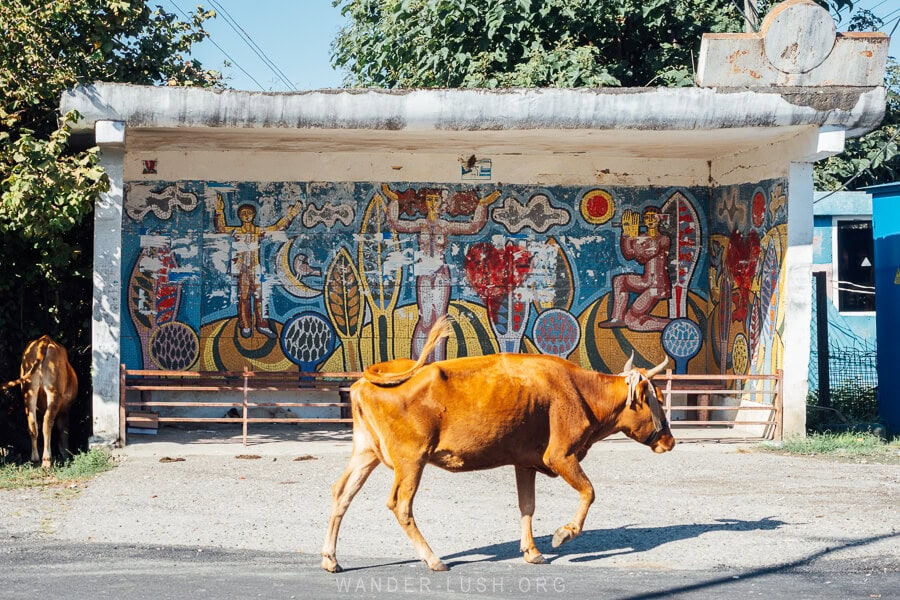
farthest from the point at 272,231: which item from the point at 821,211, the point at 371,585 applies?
the point at 821,211

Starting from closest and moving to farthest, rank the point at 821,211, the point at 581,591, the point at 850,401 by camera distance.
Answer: the point at 581,591 < the point at 850,401 < the point at 821,211

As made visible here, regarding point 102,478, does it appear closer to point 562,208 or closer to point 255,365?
point 255,365

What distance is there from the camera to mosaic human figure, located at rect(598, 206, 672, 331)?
51.6 feet

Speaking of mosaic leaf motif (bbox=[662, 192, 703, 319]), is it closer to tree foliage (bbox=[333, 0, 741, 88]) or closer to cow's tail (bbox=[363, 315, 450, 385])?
tree foliage (bbox=[333, 0, 741, 88])

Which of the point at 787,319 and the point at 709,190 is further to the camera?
the point at 709,190

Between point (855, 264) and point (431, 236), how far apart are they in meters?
8.88

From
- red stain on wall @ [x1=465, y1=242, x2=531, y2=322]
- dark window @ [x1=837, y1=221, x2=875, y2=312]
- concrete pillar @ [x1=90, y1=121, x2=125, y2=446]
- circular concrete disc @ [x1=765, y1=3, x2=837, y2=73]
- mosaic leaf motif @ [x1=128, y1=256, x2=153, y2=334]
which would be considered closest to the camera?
concrete pillar @ [x1=90, y1=121, x2=125, y2=446]

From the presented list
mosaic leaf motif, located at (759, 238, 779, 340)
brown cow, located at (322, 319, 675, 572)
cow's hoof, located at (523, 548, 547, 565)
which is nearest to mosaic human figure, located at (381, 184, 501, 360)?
mosaic leaf motif, located at (759, 238, 779, 340)

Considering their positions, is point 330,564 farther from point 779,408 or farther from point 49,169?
point 779,408

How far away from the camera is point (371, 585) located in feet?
23.7

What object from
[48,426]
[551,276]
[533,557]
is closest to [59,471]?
[48,426]

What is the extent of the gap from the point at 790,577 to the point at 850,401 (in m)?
9.61

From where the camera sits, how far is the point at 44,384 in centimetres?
1241

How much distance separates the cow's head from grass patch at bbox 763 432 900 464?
17.7 feet
